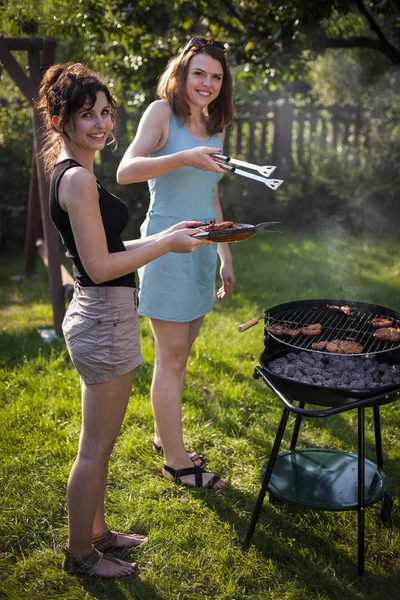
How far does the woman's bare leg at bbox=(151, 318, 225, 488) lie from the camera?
322cm

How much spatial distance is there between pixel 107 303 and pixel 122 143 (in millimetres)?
7015

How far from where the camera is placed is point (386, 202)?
940 cm

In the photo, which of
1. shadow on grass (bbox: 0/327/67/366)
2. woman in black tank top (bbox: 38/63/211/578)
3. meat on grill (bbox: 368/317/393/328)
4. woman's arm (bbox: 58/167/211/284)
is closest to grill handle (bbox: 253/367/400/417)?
meat on grill (bbox: 368/317/393/328)

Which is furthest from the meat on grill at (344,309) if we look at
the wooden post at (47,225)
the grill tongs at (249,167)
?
the wooden post at (47,225)

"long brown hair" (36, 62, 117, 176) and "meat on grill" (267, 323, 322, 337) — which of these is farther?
"meat on grill" (267, 323, 322, 337)

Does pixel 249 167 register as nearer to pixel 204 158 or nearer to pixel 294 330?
pixel 204 158

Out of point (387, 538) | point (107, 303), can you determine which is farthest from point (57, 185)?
point (387, 538)

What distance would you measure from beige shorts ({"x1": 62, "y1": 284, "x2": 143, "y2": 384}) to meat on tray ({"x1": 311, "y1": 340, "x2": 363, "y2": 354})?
938 mm

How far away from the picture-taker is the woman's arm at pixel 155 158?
260 centimetres

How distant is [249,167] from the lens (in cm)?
241

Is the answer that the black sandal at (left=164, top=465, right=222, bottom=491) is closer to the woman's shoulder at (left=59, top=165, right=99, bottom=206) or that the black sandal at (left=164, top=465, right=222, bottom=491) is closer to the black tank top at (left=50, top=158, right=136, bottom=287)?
the black tank top at (left=50, top=158, right=136, bottom=287)

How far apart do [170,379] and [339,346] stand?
3.21ft

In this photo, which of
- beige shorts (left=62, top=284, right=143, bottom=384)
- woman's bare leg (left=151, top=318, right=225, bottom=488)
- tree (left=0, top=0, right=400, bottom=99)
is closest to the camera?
beige shorts (left=62, top=284, right=143, bottom=384)

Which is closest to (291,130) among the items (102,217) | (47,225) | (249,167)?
(47,225)
